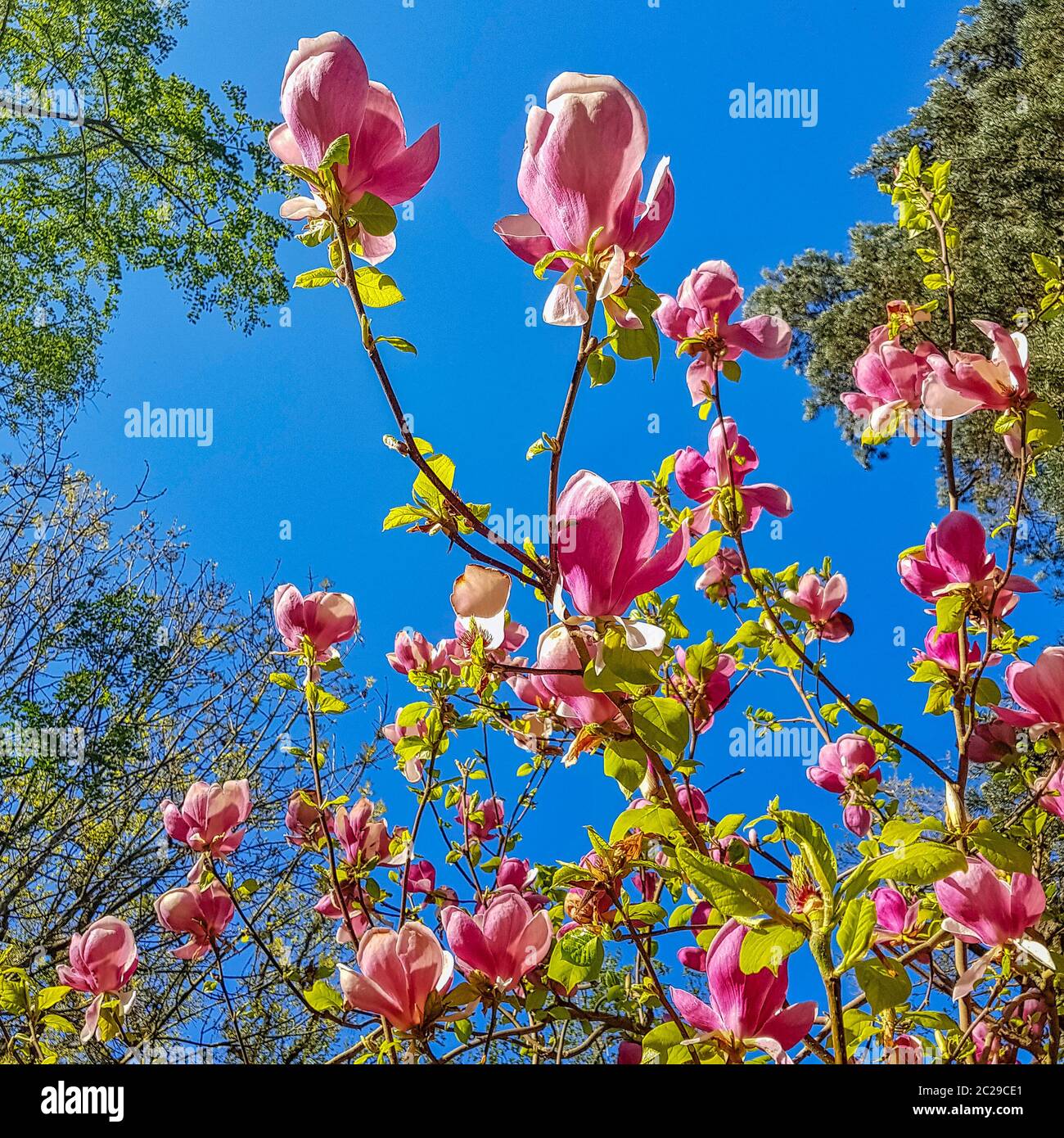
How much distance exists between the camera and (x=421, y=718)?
107cm

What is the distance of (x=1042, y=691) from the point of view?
74 cm

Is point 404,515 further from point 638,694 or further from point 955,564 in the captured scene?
point 955,564

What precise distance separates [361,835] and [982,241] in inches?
217

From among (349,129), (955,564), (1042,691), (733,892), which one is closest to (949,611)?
(955,564)

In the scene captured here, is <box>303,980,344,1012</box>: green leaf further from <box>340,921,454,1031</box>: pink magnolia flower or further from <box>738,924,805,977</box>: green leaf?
<box>738,924,805,977</box>: green leaf

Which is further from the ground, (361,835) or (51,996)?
(361,835)

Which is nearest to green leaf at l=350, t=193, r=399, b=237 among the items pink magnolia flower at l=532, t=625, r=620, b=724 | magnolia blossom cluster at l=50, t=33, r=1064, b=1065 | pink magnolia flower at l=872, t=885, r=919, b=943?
magnolia blossom cluster at l=50, t=33, r=1064, b=1065

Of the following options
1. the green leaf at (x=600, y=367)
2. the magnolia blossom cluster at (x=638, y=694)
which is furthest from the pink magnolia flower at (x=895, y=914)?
the green leaf at (x=600, y=367)

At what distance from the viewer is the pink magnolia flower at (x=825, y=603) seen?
3.82ft

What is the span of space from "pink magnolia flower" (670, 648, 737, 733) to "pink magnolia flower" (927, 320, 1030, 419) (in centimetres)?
36

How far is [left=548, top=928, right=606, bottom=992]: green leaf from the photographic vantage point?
601 mm
